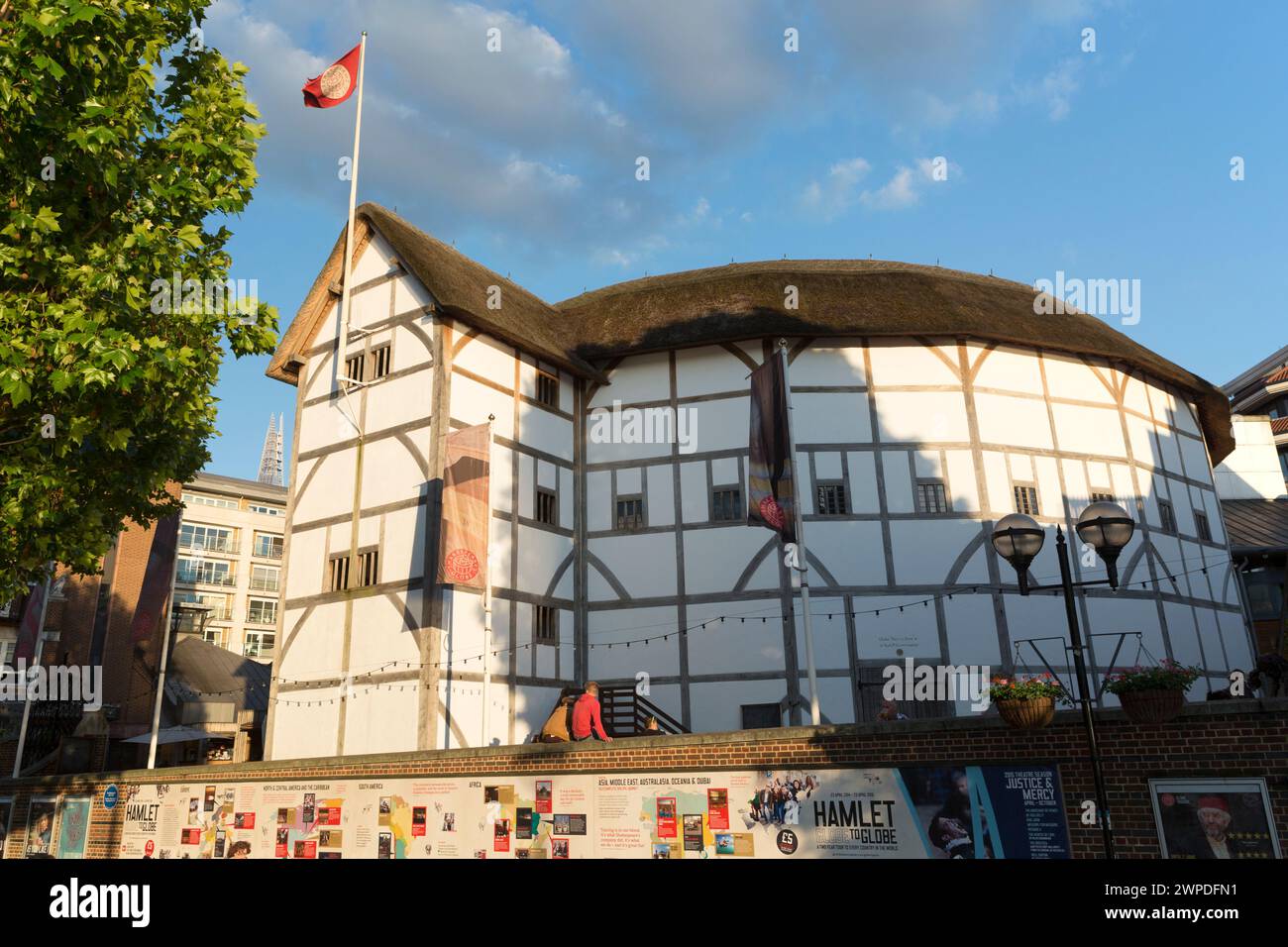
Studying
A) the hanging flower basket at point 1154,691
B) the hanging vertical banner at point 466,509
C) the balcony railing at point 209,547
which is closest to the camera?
the hanging flower basket at point 1154,691

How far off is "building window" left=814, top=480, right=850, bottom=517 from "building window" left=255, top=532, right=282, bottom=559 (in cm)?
4629

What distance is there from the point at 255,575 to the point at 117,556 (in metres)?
23.0

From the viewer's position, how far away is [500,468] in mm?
21391

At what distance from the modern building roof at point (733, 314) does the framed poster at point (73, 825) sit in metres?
11.4

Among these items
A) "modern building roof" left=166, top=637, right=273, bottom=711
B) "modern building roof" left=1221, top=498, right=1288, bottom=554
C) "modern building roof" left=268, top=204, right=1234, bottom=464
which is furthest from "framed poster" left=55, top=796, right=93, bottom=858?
"modern building roof" left=1221, top=498, right=1288, bottom=554

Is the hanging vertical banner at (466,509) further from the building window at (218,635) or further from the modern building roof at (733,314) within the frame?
the building window at (218,635)

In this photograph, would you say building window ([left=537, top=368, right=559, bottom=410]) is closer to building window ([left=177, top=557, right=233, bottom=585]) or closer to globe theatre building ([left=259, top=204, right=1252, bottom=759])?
globe theatre building ([left=259, top=204, right=1252, bottom=759])

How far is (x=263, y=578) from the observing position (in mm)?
59062

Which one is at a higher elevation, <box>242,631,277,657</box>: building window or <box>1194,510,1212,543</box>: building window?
<box>242,631,277,657</box>: building window

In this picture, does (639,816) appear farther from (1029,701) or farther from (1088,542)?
(1088,542)

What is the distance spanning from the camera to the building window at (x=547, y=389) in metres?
23.5

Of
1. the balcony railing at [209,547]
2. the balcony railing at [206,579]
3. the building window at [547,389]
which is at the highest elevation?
the balcony railing at [209,547]

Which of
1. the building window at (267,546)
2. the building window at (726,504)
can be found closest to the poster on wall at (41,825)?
the building window at (726,504)

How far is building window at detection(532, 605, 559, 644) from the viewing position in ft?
70.1
